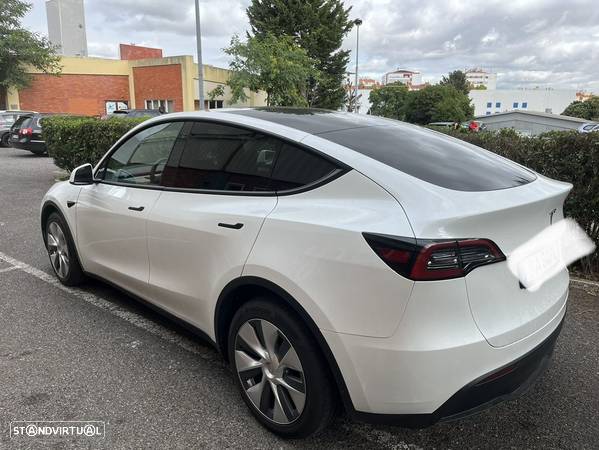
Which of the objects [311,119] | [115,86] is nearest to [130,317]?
[311,119]

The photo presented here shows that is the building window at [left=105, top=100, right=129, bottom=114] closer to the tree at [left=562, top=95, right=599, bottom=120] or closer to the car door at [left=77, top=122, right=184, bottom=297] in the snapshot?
the car door at [left=77, top=122, right=184, bottom=297]

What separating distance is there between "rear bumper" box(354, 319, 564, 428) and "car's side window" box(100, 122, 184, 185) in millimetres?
2079

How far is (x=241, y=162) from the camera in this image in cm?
269

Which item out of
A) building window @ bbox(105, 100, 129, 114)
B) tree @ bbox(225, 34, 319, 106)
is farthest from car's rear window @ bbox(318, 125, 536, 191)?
building window @ bbox(105, 100, 129, 114)

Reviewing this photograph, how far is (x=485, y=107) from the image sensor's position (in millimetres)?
109062

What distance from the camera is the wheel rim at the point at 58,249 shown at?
4.30m

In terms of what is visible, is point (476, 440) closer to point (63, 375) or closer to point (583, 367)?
point (583, 367)

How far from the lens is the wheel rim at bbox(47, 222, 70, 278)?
169 inches

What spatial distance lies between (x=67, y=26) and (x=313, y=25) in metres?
32.9

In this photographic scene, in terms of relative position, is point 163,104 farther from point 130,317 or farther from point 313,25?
point 130,317

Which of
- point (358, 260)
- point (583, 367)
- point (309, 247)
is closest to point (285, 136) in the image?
point (309, 247)

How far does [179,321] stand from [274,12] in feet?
121

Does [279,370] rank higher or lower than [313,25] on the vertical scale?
lower

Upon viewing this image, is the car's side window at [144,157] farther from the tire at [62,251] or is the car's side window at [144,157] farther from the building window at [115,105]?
the building window at [115,105]
